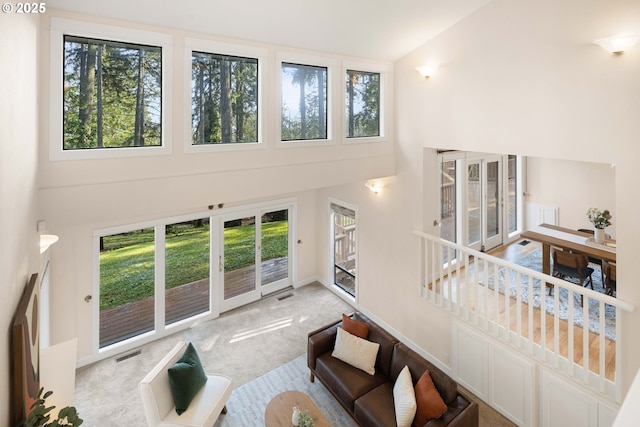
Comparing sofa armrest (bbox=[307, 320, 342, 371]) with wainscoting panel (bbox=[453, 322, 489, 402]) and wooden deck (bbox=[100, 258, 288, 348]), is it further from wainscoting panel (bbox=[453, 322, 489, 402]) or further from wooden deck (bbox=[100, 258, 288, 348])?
wooden deck (bbox=[100, 258, 288, 348])

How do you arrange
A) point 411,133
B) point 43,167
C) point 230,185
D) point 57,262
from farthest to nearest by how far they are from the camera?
point 411,133 → point 57,262 → point 230,185 → point 43,167

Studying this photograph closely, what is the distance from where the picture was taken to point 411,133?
5387mm

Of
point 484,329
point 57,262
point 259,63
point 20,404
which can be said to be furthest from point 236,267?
→ point 20,404

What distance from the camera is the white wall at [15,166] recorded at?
1.65 meters

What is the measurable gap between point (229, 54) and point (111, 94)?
135 cm

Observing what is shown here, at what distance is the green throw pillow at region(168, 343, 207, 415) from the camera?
12.6 ft

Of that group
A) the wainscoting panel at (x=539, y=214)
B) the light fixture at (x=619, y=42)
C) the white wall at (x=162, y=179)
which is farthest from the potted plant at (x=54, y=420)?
the wainscoting panel at (x=539, y=214)

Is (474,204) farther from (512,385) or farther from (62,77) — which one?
(62,77)

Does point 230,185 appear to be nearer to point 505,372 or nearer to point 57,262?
point 57,262

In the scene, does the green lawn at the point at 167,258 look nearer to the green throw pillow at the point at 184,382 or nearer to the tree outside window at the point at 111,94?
the green throw pillow at the point at 184,382

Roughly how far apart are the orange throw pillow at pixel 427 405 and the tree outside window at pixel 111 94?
12.6 feet

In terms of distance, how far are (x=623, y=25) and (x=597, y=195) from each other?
484 centimetres

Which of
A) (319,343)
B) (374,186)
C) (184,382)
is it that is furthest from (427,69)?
(184,382)

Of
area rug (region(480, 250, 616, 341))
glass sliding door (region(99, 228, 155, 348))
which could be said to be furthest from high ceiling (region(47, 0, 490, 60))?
area rug (region(480, 250, 616, 341))
